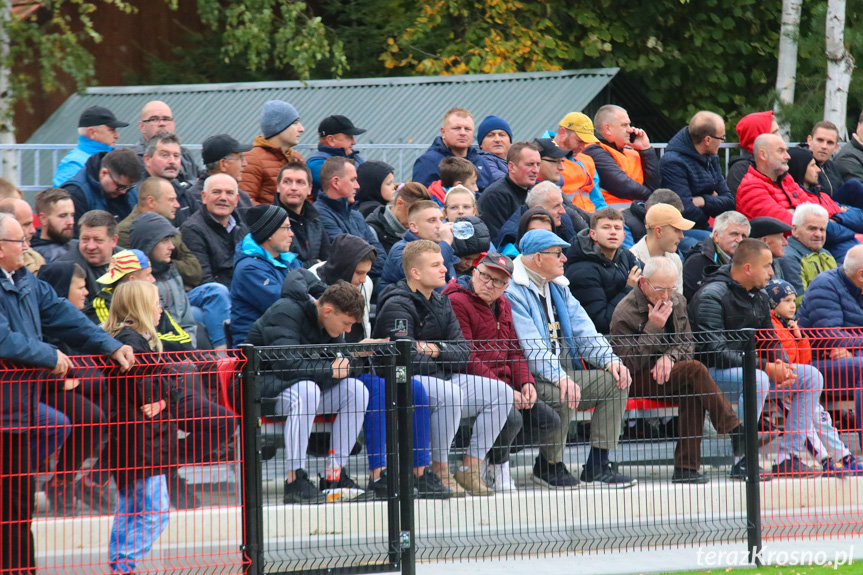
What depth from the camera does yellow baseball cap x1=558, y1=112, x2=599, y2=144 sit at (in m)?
11.5

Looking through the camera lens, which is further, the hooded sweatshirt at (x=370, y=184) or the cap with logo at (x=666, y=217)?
the hooded sweatshirt at (x=370, y=184)

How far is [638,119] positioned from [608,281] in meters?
8.19

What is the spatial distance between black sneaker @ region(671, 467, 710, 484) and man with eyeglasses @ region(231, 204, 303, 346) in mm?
2958

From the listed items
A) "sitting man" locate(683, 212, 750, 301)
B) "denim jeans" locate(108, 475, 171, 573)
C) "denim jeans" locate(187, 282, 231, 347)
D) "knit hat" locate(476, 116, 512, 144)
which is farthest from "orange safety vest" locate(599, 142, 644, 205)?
"denim jeans" locate(108, 475, 171, 573)

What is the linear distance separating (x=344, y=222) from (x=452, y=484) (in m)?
3.57

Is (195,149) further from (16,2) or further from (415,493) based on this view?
(415,493)

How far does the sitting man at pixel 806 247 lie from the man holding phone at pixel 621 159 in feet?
4.83

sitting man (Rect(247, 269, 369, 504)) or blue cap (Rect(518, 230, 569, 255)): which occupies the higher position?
blue cap (Rect(518, 230, 569, 255))

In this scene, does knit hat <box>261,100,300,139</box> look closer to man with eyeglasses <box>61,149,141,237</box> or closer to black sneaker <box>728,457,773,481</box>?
man with eyeglasses <box>61,149,141,237</box>

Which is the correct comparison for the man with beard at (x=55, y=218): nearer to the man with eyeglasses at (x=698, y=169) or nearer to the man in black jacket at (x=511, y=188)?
the man in black jacket at (x=511, y=188)

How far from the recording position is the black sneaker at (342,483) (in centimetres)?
669

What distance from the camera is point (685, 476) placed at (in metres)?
7.45

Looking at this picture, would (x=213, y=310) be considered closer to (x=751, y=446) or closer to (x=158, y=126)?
(x=158, y=126)

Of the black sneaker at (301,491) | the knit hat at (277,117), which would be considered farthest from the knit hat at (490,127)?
the black sneaker at (301,491)
